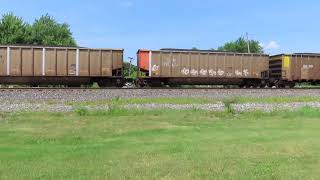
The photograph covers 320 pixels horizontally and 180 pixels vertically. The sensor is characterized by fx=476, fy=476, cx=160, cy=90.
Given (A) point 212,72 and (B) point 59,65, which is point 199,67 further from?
(B) point 59,65

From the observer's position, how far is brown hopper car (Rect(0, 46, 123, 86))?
34.4m

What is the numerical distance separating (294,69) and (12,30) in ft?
140

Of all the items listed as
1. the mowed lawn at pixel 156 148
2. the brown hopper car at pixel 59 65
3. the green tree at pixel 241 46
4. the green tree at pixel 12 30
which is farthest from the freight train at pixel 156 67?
the green tree at pixel 241 46

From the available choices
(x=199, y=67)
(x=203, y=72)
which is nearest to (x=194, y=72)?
(x=199, y=67)

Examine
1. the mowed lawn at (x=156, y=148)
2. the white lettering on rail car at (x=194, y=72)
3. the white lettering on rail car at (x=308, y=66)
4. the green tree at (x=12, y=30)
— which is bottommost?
the mowed lawn at (x=156, y=148)

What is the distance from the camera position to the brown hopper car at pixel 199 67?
37531 millimetres

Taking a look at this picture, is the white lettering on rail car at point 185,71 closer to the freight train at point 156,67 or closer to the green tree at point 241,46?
the freight train at point 156,67

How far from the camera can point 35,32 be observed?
73688mm

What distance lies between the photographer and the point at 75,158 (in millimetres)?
7012

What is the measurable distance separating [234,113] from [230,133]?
5.25 meters

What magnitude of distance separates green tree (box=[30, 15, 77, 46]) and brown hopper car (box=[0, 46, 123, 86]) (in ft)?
119

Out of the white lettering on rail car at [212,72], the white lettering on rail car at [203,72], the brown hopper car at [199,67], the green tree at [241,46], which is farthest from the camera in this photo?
the green tree at [241,46]

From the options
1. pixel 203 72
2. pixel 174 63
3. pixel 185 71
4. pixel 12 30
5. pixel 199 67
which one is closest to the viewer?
pixel 174 63

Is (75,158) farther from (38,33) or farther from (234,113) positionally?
(38,33)
